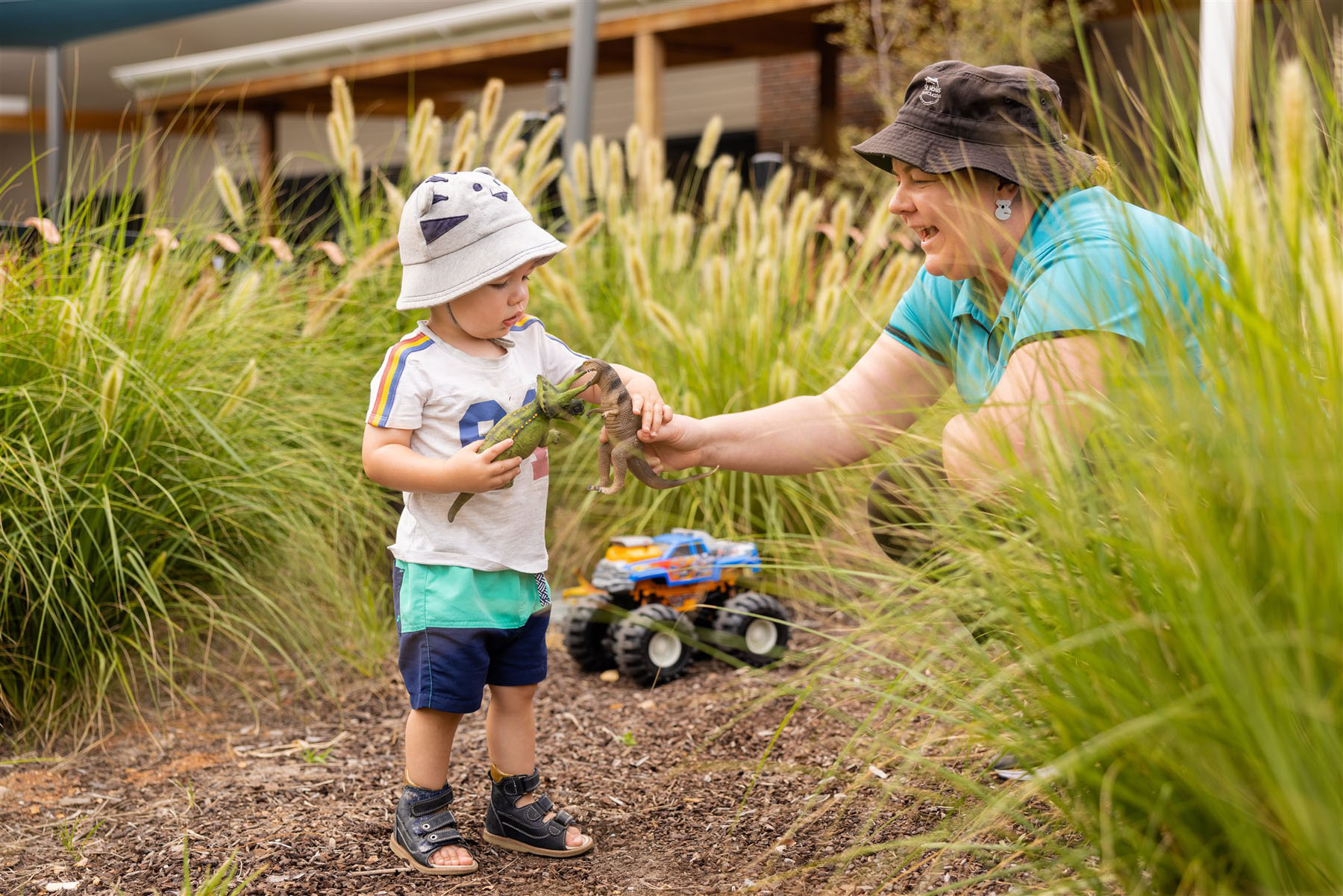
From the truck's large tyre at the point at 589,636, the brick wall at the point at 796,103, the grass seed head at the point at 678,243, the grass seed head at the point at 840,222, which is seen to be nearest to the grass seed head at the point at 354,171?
the grass seed head at the point at 678,243

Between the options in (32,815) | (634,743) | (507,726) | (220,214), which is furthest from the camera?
(220,214)

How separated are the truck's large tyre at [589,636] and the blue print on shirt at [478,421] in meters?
1.31

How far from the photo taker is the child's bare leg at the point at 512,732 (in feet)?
8.61

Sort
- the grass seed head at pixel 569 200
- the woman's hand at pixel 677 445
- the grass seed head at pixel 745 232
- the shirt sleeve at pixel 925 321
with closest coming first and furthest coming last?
1. the woman's hand at pixel 677 445
2. the shirt sleeve at pixel 925 321
3. the grass seed head at pixel 745 232
4. the grass seed head at pixel 569 200

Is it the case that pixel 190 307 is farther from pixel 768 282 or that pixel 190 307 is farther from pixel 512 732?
pixel 768 282

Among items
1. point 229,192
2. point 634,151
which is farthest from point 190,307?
point 634,151

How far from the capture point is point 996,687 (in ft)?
5.53

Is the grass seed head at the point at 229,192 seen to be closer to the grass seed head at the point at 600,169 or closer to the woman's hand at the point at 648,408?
the grass seed head at the point at 600,169

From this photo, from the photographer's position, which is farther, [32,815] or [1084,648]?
[32,815]

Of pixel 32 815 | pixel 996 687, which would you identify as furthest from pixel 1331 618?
pixel 32 815

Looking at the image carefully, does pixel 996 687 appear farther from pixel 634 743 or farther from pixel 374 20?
pixel 374 20

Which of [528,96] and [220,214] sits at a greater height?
[528,96]

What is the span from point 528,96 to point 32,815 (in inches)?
584

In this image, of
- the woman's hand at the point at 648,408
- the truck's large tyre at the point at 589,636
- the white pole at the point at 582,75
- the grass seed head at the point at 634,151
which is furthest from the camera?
the white pole at the point at 582,75
